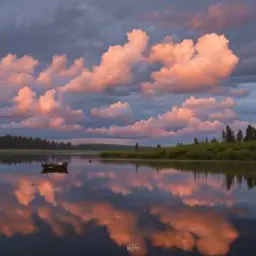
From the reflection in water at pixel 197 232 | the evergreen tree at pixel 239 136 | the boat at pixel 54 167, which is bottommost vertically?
the reflection in water at pixel 197 232

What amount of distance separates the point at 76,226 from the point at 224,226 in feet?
24.0

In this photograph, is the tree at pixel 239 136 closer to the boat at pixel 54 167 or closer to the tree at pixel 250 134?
the tree at pixel 250 134

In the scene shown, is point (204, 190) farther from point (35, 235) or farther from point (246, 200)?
point (35, 235)

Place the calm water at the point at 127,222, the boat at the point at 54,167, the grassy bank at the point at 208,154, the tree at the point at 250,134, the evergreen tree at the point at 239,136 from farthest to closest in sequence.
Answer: the evergreen tree at the point at 239,136, the tree at the point at 250,134, the grassy bank at the point at 208,154, the boat at the point at 54,167, the calm water at the point at 127,222

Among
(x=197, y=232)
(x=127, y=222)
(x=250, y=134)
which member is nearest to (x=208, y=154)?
(x=250, y=134)

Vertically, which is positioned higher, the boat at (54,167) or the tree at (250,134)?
the tree at (250,134)

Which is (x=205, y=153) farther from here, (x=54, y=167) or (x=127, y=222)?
(x=127, y=222)

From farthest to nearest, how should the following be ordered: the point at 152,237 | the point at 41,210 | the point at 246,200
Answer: the point at 246,200 < the point at 41,210 < the point at 152,237

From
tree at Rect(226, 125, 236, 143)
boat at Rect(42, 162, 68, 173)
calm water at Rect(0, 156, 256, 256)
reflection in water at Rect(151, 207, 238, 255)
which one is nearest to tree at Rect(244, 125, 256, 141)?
tree at Rect(226, 125, 236, 143)

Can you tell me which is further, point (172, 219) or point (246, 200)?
point (246, 200)

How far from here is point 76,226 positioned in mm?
21297

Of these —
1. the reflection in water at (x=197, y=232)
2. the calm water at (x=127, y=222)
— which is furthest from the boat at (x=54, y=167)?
the reflection in water at (x=197, y=232)

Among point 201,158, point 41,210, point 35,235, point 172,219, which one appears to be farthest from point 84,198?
point 201,158

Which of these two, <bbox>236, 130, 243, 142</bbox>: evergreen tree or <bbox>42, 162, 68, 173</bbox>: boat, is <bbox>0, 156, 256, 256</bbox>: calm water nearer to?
<bbox>42, 162, 68, 173</bbox>: boat
